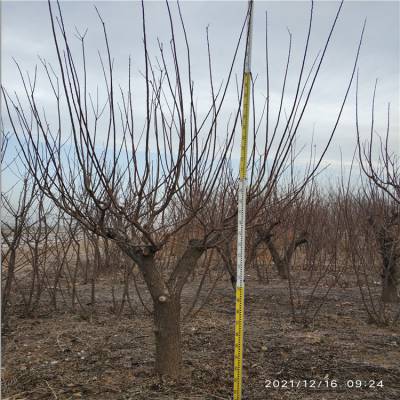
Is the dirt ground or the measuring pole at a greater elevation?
the measuring pole

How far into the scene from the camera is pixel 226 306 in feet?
17.9

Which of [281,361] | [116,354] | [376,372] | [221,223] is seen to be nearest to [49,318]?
[116,354]

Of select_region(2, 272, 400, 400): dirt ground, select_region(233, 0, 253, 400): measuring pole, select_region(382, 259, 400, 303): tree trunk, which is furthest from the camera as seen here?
select_region(382, 259, 400, 303): tree trunk

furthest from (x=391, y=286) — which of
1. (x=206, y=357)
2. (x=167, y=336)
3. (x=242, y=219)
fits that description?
(x=242, y=219)

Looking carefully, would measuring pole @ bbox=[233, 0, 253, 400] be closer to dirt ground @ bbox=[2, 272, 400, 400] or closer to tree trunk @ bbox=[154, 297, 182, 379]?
dirt ground @ bbox=[2, 272, 400, 400]

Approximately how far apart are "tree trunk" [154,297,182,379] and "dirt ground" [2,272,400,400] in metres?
0.10

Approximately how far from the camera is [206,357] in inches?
131

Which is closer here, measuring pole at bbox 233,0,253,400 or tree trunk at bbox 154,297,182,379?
measuring pole at bbox 233,0,253,400

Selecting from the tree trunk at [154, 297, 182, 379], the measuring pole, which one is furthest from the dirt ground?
the measuring pole

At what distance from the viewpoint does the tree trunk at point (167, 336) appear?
2.76 metres

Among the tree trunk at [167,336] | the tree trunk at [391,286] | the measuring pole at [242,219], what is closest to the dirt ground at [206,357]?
the tree trunk at [167,336]

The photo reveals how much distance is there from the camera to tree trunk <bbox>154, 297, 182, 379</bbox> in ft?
9.06

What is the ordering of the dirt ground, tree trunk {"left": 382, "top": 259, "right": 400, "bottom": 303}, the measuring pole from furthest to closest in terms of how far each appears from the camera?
tree trunk {"left": 382, "top": 259, "right": 400, "bottom": 303} → the dirt ground → the measuring pole

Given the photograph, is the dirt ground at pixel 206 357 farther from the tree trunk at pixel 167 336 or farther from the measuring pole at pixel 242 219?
the measuring pole at pixel 242 219
